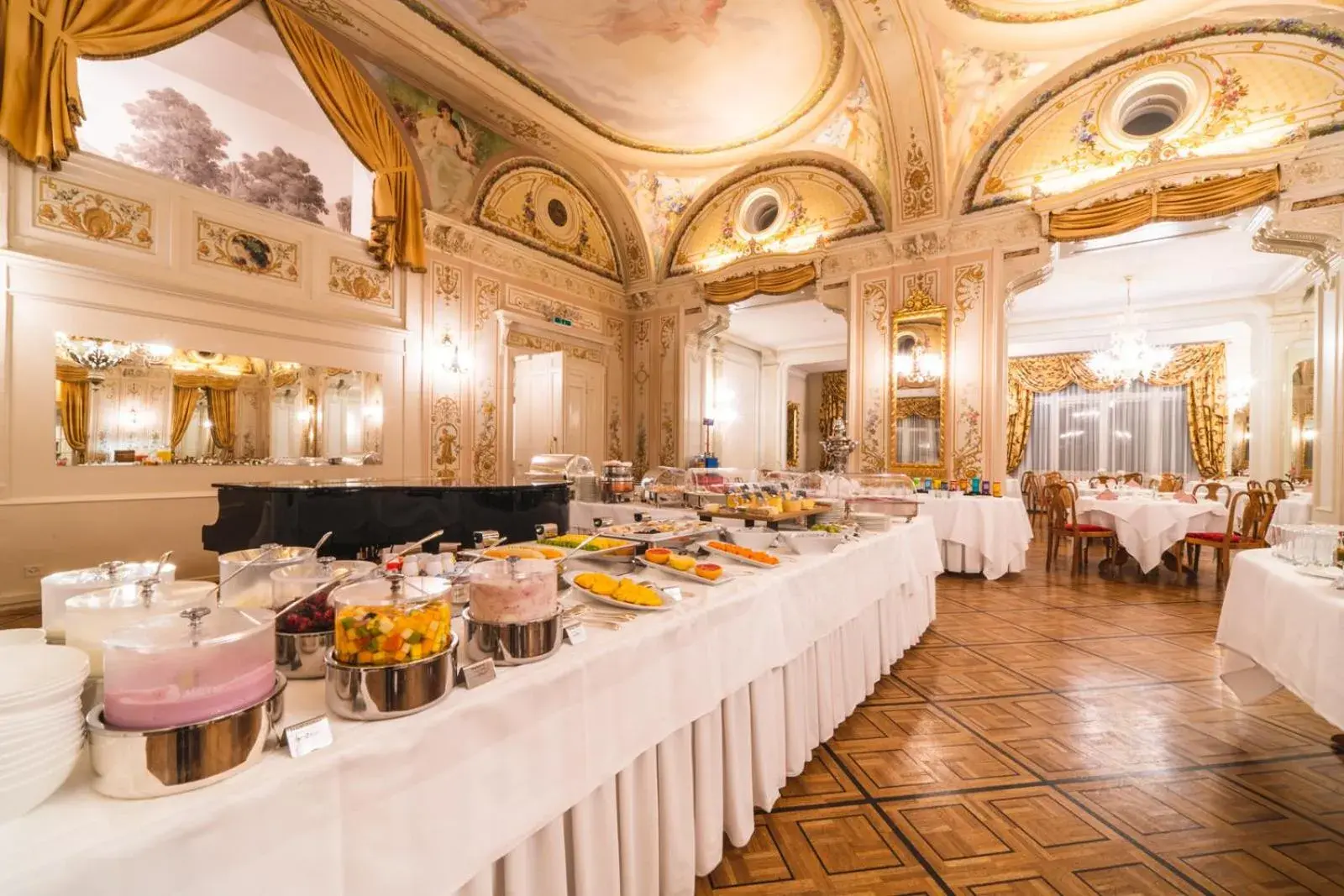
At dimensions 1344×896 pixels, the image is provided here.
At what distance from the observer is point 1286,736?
254 centimetres

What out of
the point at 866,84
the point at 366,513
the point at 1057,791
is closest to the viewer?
the point at 1057,791

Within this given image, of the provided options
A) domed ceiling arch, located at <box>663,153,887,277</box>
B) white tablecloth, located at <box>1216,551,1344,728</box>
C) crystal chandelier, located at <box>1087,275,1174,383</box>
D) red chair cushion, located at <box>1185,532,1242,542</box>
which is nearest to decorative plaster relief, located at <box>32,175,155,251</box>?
domed ceiling arch, located at <box>663,153,887,277</box>

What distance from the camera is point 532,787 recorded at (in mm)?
1118

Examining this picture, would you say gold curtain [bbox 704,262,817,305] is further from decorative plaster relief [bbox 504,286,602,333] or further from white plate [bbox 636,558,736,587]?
white plate [bbox 636,558,736,587]

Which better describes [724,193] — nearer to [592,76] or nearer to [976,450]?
[592,76]

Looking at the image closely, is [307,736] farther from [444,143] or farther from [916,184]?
[916,184]

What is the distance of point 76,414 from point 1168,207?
9.59m

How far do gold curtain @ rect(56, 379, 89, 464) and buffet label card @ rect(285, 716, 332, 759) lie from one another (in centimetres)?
538

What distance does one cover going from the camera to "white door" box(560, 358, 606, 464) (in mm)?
8125

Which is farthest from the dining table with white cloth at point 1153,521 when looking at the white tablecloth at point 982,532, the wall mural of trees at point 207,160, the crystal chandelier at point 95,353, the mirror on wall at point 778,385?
the crystal chandelier at point 95,353

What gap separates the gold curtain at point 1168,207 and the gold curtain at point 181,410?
8436 millimetres

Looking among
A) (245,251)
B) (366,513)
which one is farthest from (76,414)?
(366,513)

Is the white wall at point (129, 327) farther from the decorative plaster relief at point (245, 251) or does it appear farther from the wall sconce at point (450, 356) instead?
the wall sconce at point (450, 356)

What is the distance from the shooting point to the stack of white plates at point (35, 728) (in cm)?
64
